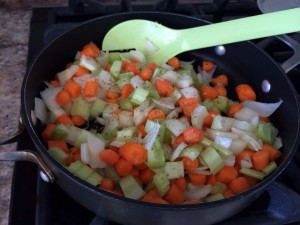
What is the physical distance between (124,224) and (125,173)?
0.11 meters

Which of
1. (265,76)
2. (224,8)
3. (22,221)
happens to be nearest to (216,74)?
(265,76)

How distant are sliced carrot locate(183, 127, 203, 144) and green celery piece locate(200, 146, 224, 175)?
0.12 feet

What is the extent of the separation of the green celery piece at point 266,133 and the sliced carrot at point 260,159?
0.19 feet

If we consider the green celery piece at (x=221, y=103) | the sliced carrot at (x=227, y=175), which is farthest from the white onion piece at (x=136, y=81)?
the sliced carrot at (x=227, y=175)

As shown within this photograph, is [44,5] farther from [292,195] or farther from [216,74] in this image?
[292,195]

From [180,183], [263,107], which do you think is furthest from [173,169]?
Answer: [263,107]

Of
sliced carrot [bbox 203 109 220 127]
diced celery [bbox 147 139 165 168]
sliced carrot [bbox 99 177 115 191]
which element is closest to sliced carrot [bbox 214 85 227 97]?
sliced carrot [bbox 203 109 220 127]

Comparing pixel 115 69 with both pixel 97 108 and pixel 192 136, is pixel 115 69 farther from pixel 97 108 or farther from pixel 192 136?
pixel 192 136

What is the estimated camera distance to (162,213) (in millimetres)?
738

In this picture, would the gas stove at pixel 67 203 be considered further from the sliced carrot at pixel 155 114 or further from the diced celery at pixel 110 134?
the sliced carrot at pixel 155 114

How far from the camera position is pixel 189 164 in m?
0.92

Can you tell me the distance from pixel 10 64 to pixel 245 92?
705mm

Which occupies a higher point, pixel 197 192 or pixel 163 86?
pixel 163 86

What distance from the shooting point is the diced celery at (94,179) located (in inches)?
34.3
